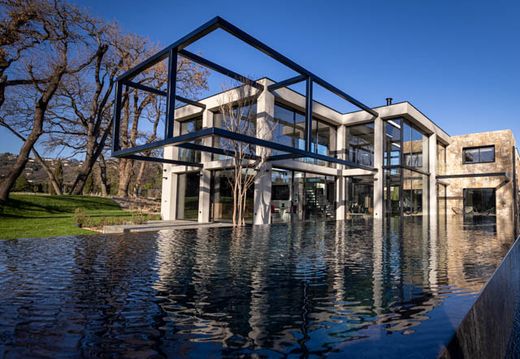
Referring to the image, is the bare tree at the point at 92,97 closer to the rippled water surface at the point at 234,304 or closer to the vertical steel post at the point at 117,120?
the vertical steel post at the point at 117,120

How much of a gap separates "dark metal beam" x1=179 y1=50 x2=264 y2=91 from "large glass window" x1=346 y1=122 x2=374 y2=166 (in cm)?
725

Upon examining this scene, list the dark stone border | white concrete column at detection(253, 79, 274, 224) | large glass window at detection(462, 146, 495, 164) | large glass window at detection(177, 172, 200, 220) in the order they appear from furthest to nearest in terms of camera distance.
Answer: large glass window at detection(462, 146, 495, 164), large glass window at detection(177, 172, 200, 220), white concrete column at detection(253, 79, 274, 224), the dark stone border

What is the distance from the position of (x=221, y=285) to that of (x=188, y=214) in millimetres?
14270

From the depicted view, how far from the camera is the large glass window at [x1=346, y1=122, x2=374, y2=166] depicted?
17.5 meters

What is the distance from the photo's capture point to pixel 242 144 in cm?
1237

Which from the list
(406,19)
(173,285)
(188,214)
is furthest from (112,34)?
(173,285)

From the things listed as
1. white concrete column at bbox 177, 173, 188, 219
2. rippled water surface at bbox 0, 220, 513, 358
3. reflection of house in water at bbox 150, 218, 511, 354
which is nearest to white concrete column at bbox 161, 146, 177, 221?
white concrete column at bbox 177, 173, 188, 219

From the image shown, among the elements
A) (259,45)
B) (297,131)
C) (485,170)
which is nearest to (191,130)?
(297,131)

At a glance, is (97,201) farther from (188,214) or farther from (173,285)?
(173,285)

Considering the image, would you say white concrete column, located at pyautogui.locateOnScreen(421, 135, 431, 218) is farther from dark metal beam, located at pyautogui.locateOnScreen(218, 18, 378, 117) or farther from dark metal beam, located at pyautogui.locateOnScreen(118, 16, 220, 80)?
dark metal beam, located at pyautogui.locateOnScreen(118, 16, 220, 80)

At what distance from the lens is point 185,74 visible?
23578 mm

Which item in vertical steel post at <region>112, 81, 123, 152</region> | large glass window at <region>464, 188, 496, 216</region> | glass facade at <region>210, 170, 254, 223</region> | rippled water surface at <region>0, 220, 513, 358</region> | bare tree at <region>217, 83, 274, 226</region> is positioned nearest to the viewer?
rippled water surface at <region>0, 220, 513, 358</region>

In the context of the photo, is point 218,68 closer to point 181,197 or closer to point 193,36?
point 193,36

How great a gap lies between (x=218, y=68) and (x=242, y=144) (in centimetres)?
336
